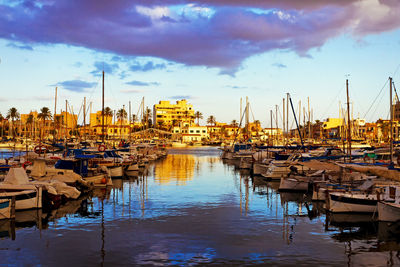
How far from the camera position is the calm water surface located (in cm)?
1844

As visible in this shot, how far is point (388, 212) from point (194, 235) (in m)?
12.4

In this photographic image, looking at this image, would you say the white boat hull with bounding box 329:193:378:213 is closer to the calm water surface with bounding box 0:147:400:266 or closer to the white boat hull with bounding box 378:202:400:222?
the calm water surface with bounding box 0:147:400:266

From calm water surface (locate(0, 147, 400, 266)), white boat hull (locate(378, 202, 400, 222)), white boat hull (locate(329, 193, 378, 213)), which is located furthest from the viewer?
white boat hull (locate(329, 193, 378, 213))

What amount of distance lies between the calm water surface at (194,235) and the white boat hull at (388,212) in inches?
21.2

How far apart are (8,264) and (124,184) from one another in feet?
94.2

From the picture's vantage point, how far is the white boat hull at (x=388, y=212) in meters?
23.6

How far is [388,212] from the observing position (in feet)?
78.8

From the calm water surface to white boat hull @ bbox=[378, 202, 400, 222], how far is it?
1.77 feet

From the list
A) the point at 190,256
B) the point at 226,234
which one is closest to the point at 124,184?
the point at 226,234

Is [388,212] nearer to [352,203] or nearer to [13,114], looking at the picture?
[352,203]

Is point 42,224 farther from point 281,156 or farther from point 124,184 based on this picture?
point 281,156

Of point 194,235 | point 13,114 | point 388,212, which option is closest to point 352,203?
point 388,212

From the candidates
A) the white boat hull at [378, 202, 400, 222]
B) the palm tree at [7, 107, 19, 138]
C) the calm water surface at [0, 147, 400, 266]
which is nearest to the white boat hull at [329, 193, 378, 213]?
the calm water surface at [0, 147, 400, 266]

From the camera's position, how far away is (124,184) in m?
45.9
